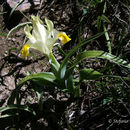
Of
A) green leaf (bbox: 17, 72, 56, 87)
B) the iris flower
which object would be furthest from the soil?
the iris flower

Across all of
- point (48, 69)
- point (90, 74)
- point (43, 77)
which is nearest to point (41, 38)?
point (43, 77)

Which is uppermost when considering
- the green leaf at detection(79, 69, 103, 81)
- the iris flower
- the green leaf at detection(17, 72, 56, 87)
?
the iris flower

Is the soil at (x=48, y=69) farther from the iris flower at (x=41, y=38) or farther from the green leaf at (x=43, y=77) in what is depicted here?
the iris flower at (x=41, y=38)

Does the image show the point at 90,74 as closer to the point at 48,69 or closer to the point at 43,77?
the point at 43,77

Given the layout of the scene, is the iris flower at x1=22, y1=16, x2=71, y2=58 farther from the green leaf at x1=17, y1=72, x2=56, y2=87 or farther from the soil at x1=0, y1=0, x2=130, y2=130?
the soil at x1=0, y1=0, x2=130, y2=130

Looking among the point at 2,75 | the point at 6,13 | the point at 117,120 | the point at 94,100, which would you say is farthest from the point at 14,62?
the point at 117,120

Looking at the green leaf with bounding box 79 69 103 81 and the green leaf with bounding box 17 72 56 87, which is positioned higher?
the green leaf with bounding box 17 72 56 87

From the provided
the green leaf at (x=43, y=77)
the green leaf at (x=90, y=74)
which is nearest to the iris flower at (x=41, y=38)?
the green leaf at (x=43, y=77)

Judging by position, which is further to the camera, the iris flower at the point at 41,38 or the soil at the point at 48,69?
the soil at the point at 48,69

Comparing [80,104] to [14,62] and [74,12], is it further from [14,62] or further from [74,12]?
[74,12]

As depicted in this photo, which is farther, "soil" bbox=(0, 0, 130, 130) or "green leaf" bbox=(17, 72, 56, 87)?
"soil" bbox=(0, 0, 130, 130)
